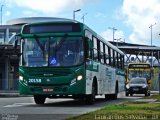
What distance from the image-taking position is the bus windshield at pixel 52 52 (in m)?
20.0

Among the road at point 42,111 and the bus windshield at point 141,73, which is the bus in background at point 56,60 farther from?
the bus windshield at point 141,73

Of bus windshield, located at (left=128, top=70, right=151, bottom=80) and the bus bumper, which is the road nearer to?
the bus bumper

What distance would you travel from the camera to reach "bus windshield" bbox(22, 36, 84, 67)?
20.0 meters

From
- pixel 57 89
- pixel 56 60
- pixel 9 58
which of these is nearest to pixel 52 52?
pixel 56 60

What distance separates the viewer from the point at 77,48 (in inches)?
790

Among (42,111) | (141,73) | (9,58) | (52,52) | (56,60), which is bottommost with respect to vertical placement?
(42,111)

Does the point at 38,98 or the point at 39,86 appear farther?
the point at 38,98

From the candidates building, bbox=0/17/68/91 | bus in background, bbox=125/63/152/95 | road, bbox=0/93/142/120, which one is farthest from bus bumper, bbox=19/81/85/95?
bus in background, bbox=125/63/152/95

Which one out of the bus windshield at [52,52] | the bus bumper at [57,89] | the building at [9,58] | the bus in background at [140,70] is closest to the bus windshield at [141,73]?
the bus in background at [140,70]

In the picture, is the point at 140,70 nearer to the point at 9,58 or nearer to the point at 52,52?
the point at 52,52

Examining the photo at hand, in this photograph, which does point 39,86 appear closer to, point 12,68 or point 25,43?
point 25,43

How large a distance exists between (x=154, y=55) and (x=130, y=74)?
65.7 m

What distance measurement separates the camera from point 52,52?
66.0 feet

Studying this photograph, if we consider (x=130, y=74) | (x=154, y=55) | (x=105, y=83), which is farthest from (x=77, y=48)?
(x=154, y=55)
